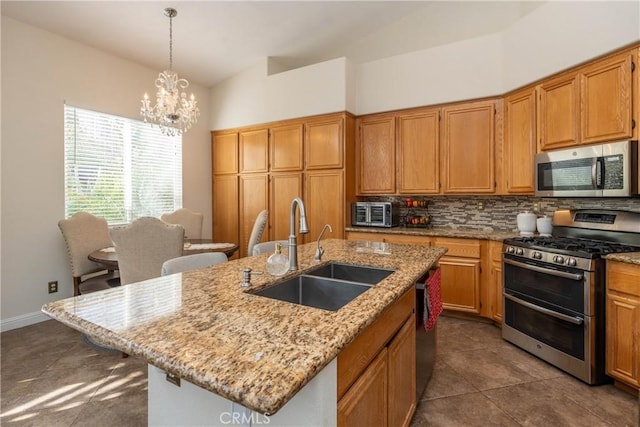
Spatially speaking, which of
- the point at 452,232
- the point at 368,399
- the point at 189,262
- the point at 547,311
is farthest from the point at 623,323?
the point at 189,262

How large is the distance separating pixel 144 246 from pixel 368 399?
80.5 inches

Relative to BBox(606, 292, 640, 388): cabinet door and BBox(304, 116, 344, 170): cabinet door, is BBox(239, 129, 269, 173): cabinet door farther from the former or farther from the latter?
BBox(606, 292, 640, 388): cabinet door

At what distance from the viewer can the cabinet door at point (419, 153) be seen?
3676 millimetres

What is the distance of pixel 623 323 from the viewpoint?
80.0 inches

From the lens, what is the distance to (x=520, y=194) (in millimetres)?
3213

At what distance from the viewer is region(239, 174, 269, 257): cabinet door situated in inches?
179

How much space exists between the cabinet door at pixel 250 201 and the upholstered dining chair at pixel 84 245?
177 cm

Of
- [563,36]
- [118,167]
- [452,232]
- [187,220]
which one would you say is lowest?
[452,232]

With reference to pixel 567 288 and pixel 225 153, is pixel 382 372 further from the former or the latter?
pixel 225 153

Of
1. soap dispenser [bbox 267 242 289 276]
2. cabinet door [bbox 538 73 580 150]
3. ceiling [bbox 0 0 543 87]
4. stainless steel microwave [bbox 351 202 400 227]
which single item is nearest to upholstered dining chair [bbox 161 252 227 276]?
soap dispenser [bbox 267 242 289 276]

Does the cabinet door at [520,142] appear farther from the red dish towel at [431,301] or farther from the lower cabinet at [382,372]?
the lower cabinet at [382,372]

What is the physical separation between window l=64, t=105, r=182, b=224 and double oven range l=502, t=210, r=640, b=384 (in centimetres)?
424

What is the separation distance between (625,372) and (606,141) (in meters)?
1.68

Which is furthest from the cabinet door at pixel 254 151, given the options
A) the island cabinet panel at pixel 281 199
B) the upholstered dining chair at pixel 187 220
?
the upholstered dining chair at pixel 187 220
